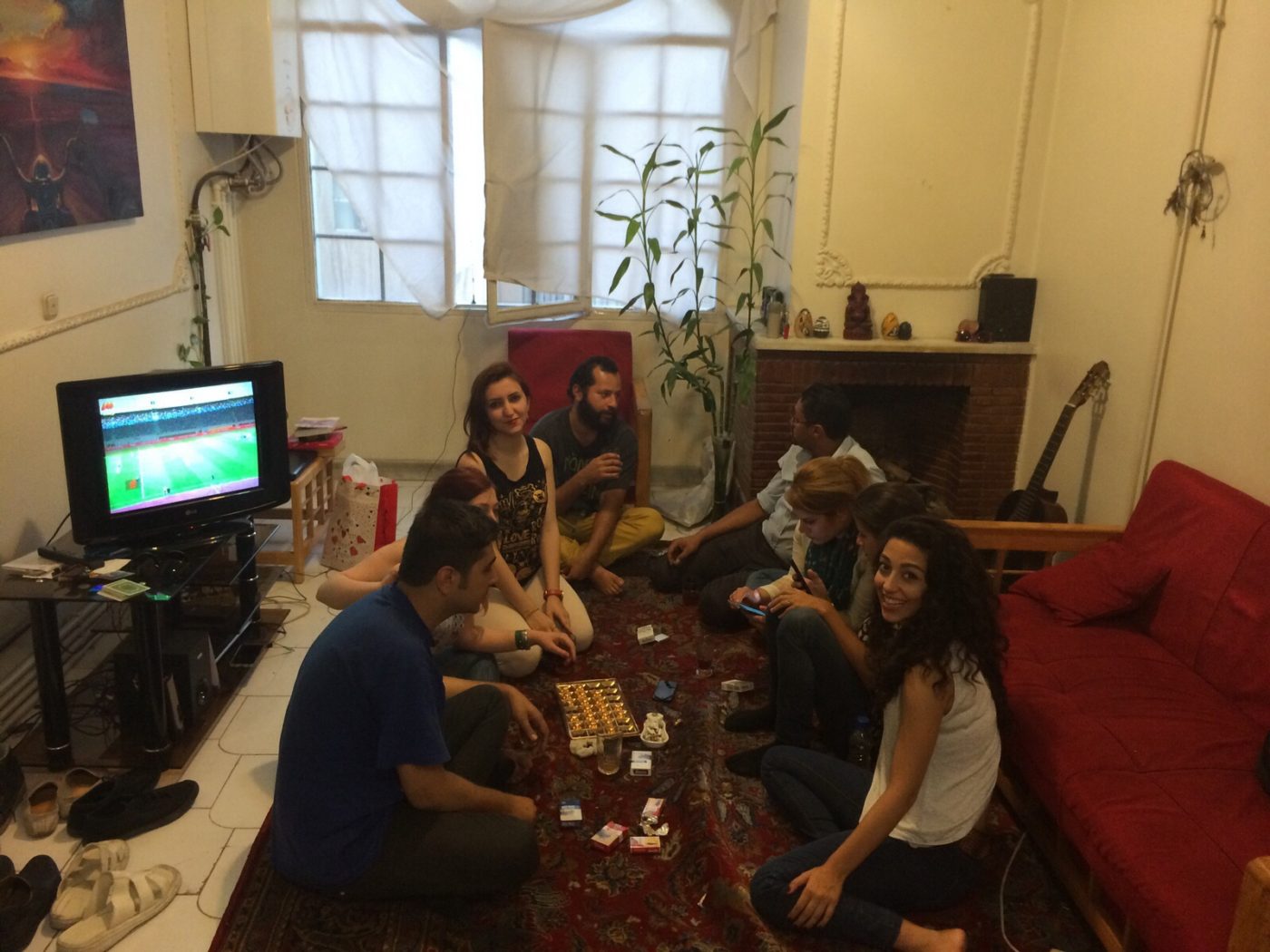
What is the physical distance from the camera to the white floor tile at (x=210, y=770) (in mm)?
2697

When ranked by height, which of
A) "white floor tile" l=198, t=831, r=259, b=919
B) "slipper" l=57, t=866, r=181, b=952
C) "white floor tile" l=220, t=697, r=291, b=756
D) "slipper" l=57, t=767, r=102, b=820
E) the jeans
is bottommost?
"white floor tile" l=198, t=831, r=259, b=919

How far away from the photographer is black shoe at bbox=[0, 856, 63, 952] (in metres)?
2.15

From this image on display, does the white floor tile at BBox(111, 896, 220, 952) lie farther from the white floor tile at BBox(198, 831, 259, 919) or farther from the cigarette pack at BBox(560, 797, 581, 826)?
the cigarette pack at BBox(560, 797, 581, 826)

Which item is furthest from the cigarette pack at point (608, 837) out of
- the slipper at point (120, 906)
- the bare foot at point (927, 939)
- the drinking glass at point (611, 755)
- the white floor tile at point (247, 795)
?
the slipper at point (120, 906)

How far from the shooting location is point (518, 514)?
3412 millimetres

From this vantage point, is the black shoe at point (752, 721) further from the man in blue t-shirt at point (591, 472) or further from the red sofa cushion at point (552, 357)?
the red sofa cushion at point (552, 357)

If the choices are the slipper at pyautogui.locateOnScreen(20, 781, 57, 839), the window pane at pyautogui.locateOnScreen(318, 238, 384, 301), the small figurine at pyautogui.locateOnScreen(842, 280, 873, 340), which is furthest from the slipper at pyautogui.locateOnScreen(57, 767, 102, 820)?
the small figurine at pyautogui.locateOnScreen(842, 280, 873, 340)

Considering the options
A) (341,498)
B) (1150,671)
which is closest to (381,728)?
(1150,671)

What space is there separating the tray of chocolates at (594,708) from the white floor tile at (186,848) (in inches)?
37.0

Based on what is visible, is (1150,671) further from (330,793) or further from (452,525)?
(330,793)

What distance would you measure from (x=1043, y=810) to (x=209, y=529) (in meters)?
2.49

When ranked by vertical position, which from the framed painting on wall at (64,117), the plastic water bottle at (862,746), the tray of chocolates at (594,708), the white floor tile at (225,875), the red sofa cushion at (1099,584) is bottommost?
the white floor tile at (225,875)

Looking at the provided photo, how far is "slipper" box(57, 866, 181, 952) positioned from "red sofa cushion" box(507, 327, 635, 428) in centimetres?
278

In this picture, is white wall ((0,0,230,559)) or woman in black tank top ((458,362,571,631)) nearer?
white wall ((0,0,230,559))
